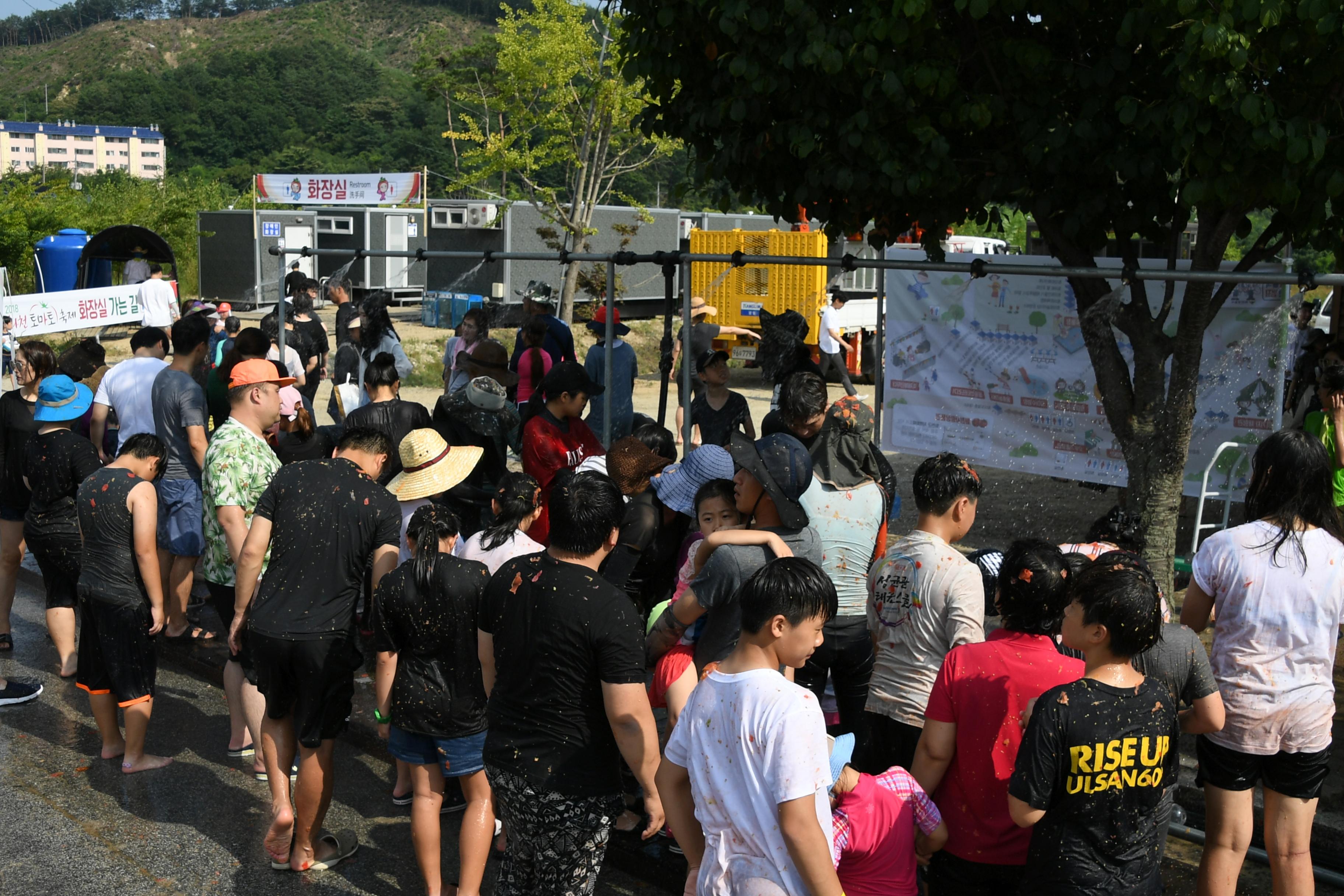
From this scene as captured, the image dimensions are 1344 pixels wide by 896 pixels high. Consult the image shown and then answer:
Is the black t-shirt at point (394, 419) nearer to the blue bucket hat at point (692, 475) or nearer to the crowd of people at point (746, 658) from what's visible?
the crowd of people at point (746, 658)

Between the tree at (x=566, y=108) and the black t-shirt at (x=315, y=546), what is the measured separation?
15.9 m

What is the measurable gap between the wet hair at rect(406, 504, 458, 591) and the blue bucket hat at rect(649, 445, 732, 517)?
2.77 feet

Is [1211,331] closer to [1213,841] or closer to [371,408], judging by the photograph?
[1213,841]

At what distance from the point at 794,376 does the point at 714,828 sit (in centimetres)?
249

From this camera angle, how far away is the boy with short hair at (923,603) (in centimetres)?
355

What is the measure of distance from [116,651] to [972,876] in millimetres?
4123

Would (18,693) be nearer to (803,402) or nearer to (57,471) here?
(57,471)

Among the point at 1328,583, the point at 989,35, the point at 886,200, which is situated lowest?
the point at 1328,583

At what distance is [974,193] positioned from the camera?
5.92 m

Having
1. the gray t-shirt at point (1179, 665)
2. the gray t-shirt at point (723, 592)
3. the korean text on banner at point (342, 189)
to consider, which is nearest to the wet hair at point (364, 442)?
the gray t-shirt at point (723, 592)

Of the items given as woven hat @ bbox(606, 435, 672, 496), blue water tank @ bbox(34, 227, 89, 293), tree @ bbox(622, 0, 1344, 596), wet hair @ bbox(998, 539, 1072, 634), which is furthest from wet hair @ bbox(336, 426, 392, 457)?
blue water tank @ bbox(34, 227, 89, 293)

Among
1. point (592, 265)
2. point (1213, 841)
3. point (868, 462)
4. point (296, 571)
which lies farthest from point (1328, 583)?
point (592, 265)

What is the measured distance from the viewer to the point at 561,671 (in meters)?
3.26

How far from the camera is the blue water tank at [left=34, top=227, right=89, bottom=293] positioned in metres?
22.5
